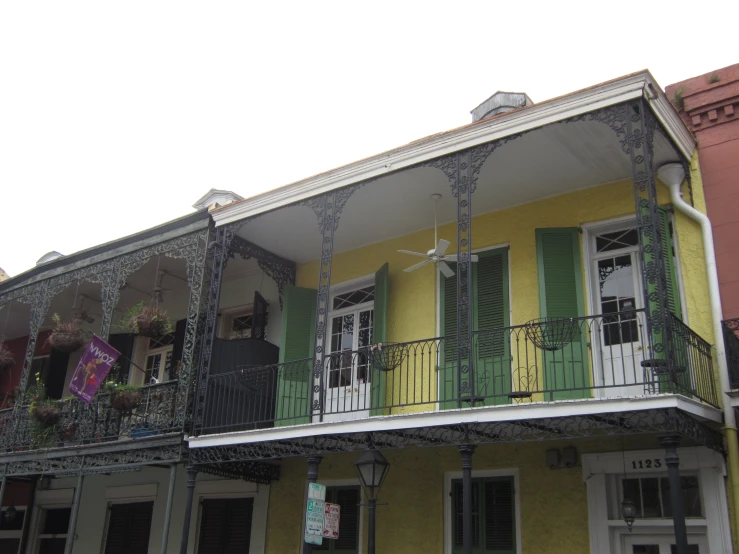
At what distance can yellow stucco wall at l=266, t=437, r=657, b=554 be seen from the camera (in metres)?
8.19

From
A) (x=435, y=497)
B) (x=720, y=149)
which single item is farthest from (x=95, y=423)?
(x=720, y=149)

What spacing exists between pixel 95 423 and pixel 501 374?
6.17 meters

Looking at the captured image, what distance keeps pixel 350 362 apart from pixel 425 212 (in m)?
2.36

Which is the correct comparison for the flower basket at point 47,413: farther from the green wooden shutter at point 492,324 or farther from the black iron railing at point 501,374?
the green wooden shutter at point 492,324

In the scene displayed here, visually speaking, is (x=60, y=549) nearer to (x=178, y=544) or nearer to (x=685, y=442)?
(x=178, y=544)

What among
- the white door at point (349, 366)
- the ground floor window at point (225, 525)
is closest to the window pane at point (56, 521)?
the ground floor window at point (225, 525)

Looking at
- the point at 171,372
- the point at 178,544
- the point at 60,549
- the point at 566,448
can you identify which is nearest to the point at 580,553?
the point at 566,448

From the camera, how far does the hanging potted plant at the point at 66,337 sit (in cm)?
1222

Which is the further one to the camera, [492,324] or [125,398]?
[125,398]

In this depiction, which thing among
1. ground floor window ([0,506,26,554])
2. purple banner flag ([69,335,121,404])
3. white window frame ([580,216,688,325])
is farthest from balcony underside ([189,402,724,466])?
ground floor window ([0,506,26,554])

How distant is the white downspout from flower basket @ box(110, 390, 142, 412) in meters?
7.52

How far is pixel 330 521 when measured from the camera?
27.4 ft

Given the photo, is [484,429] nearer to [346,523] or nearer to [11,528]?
[346,523]

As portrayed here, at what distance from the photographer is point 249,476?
10.5 meters
